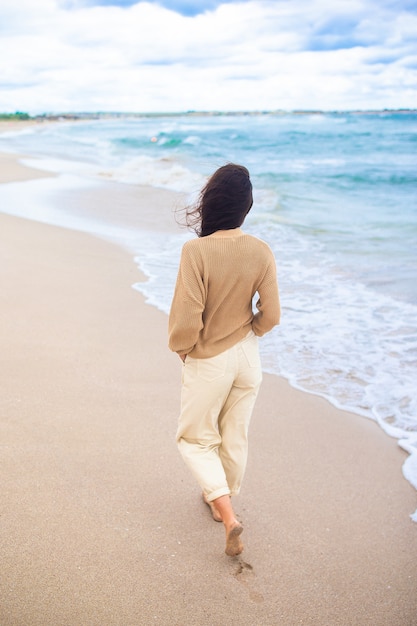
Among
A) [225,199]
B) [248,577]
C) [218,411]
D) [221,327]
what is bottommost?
[248,577]

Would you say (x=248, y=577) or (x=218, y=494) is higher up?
(x=218, y=494)

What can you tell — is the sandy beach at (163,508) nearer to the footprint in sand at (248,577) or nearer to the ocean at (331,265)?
the footprint in sand at (248,577)

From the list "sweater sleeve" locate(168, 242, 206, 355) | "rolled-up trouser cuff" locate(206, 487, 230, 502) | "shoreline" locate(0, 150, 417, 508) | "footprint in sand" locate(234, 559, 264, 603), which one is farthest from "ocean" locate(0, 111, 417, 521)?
"rolled-up trouser cuff" locate(206, 487, 230, 502)

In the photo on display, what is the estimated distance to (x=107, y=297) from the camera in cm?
595

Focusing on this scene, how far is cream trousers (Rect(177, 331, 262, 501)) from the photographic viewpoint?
2.50 m

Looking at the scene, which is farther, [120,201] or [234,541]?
[120,201]

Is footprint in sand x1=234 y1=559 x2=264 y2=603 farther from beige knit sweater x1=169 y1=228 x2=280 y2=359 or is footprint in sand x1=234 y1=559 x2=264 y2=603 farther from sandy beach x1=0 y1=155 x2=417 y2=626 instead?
beige knit sweater x1=169 y1=228 x2=280 y2=359

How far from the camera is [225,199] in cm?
232

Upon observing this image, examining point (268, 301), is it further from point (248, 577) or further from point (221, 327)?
point (248, 577)

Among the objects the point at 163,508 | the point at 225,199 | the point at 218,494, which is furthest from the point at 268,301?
the point at 163,508

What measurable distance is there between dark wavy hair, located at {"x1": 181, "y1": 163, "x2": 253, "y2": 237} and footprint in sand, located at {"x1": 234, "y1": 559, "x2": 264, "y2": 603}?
60.3 inches

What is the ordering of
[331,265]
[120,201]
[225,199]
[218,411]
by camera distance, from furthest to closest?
[120,201] → [331,265] → [218,411] → [225,199]

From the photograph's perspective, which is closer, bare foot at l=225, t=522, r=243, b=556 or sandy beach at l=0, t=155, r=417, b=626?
sandy beach at l=0, t=155, r=417, b=626

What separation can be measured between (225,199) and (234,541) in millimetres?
Result: 1517
